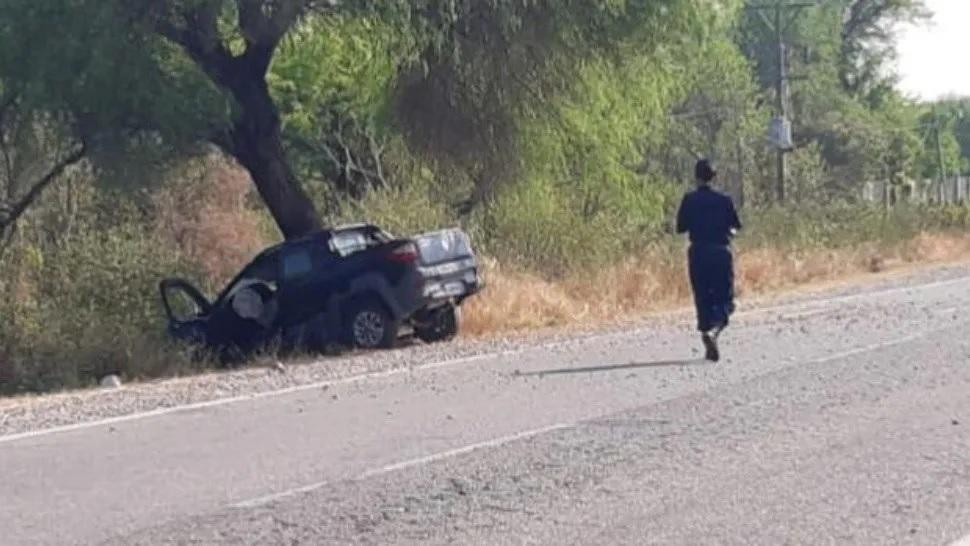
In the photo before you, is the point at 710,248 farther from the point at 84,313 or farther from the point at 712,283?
the point at 84,313

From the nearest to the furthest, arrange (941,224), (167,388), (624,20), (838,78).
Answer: (167,388), (624,20), (941,224), (838,78)

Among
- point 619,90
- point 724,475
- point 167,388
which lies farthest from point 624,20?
point 724,475

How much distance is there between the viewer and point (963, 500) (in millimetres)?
9727

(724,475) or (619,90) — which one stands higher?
(619,90)

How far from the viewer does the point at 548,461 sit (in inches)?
452

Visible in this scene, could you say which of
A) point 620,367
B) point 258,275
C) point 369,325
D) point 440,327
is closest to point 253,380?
point 620,367

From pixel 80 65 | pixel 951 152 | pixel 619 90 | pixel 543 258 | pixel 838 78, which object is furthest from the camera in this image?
pixel 951 152

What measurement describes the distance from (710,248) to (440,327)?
7.22m

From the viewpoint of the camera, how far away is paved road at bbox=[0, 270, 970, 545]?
9484 mm

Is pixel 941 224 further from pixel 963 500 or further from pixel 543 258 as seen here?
pixel 963 500

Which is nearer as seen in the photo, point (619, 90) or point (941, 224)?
point (619, 90)

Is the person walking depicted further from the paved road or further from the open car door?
the open car door

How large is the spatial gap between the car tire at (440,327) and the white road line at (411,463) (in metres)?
11.1

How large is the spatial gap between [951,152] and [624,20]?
8450cm
